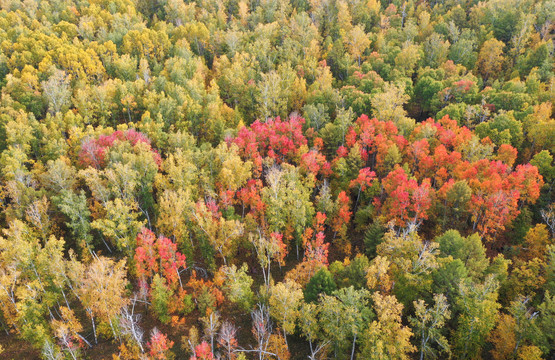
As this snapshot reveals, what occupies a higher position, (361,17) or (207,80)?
(361,17)

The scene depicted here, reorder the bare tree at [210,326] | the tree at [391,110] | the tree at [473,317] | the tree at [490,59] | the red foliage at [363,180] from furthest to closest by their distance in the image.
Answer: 1. the tree at [490,59]
2. the tree at [391,110]
3. the red foliage at [363,180]
4. the bare tree at [210,326]
5. the tree at [473,317]

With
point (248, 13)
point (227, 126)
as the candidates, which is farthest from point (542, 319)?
point (248, 13)

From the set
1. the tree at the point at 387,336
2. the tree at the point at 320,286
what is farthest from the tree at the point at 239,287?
the tree at the point at 387,336

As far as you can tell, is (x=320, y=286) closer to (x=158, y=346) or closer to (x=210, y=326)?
(x=210, y=326)

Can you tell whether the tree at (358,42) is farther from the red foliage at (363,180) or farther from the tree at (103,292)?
the tree at (103,292)

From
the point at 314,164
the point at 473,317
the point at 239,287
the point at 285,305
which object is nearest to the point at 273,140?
the point at 314,164

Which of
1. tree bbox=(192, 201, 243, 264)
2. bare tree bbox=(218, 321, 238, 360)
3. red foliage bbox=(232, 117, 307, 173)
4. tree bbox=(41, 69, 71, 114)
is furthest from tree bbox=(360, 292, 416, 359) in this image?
tree bbox=(41, 69, 71, 114)

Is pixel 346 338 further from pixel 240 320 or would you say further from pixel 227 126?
pixel 227 126

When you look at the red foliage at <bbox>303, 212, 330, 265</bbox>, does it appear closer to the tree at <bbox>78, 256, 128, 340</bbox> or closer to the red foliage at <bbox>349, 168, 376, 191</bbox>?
the red foliage at <bbox>349, 168, 376, 191</bbox>
